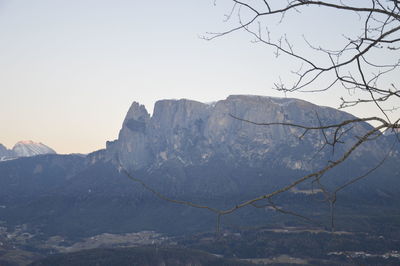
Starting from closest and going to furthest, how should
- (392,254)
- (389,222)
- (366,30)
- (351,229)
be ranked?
1. (366,30)
2. (392,254)
3. (351,229)
4. (389,222)

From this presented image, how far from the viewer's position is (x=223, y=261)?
136 meters

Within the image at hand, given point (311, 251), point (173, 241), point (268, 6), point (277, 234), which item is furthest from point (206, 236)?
point (268, 6)

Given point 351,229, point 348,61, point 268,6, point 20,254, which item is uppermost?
point 268,6

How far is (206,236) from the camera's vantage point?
7382 inches

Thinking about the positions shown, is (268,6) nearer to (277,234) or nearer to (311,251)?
(311,251)

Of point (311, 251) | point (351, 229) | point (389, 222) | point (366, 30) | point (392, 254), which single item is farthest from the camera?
point (389, 222)

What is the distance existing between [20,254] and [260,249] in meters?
80.6

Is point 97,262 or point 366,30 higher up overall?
point 366,30

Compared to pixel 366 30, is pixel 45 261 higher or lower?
lower

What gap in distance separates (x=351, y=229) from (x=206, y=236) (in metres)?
51.3

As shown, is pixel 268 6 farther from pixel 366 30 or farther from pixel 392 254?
pixel 392 254

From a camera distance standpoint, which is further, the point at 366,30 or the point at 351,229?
the point at 351,229

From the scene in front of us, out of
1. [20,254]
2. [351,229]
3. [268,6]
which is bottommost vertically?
[20,254]

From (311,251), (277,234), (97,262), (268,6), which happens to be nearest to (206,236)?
(277,234)
